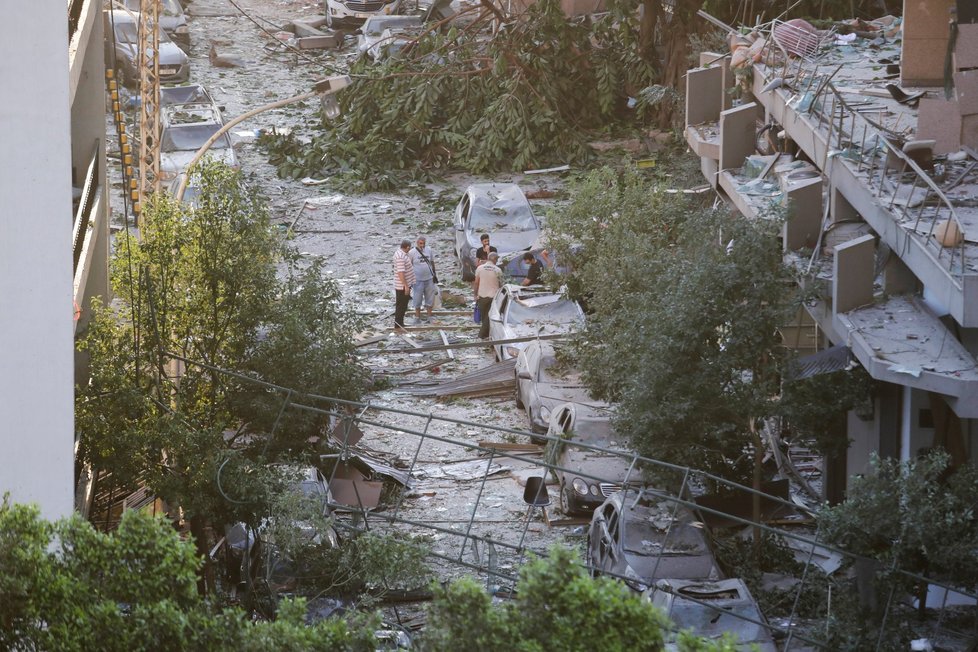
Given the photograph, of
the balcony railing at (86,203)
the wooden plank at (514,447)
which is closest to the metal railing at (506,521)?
the wooden plank at (514,447)

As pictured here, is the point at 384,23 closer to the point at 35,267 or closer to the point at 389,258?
the point at 389,258

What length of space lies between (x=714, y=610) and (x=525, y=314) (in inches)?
368

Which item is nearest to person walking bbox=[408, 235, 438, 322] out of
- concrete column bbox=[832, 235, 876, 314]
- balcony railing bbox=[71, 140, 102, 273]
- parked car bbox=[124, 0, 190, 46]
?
balcony railing bbox=[71, 140, 102, 273]

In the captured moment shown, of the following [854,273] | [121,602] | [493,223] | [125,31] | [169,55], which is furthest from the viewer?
[125,31]

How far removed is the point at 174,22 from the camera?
39.9m

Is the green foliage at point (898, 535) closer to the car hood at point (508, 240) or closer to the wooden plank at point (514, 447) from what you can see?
the wooden plank at point (514, 447)

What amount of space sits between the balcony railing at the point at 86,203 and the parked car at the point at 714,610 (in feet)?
24.2

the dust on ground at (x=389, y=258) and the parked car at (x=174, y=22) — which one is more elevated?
the parked car at (x=174, y=22)

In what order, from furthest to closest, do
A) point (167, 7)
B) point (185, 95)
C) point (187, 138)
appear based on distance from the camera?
point (167, 7), point (185, 95), point (187, 138)

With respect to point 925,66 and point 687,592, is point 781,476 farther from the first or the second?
point 925,66

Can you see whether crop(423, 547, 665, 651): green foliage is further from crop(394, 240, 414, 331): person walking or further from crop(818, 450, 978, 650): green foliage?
crop(394, 240, 414, 331): person walking

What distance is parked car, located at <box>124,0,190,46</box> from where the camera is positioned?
130ft

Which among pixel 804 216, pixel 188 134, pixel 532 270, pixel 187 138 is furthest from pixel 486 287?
pixel 188 134

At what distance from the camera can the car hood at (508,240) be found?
80.9 ft
